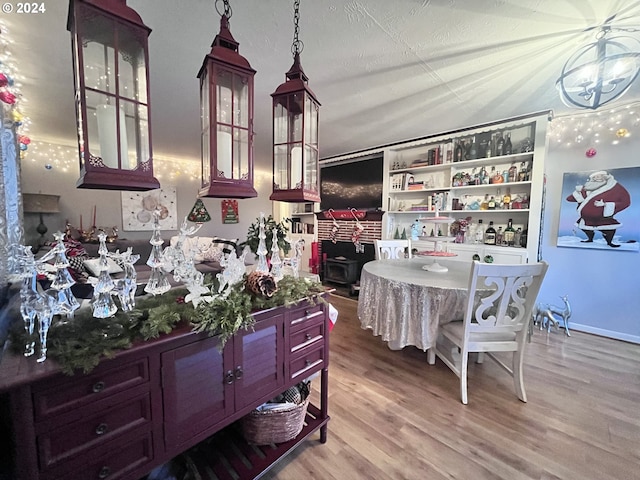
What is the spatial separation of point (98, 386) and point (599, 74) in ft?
8.91

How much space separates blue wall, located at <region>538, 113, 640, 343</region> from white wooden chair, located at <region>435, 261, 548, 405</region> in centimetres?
190

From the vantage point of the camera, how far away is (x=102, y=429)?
752 mm

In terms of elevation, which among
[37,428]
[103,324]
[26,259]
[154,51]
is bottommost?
[37,428]

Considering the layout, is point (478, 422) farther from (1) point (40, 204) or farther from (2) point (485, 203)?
(1) point (40, 204)

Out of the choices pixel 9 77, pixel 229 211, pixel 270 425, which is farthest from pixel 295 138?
pixel 229 211

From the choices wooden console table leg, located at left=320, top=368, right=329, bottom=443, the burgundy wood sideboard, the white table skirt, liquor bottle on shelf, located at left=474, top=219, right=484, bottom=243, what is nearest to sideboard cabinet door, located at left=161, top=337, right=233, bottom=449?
the burgundy wood sideboard

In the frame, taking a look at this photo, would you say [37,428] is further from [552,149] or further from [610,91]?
[552,149]

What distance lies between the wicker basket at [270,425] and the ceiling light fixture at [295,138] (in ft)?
3.35

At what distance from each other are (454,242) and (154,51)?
142 inches

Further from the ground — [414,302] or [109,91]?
[109,91]

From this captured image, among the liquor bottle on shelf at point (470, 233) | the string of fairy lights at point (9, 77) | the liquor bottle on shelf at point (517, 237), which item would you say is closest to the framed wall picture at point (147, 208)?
the string of fairy lights at point (9, 77)

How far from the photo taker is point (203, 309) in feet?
3.02

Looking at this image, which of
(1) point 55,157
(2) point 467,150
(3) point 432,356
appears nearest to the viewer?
(3) point 432,356

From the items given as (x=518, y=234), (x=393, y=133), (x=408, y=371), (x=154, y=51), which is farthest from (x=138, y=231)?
(x=518, y=234)
